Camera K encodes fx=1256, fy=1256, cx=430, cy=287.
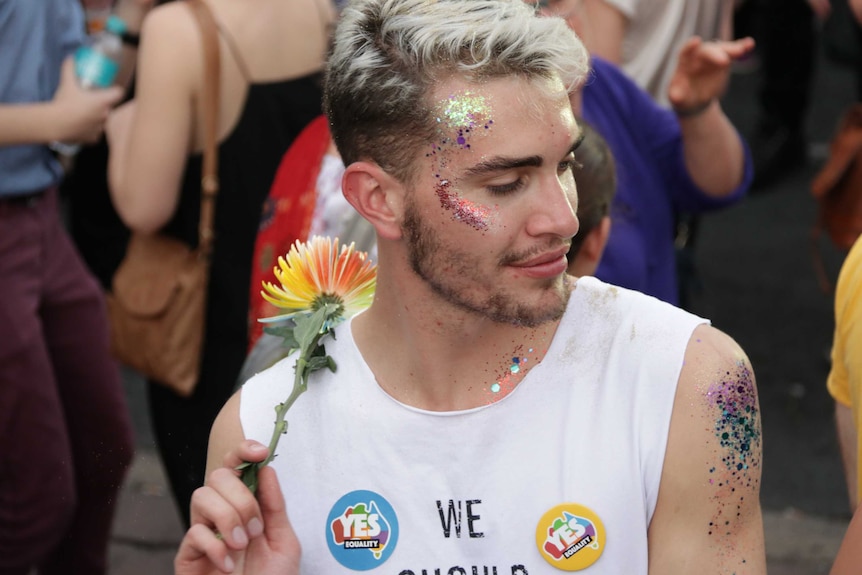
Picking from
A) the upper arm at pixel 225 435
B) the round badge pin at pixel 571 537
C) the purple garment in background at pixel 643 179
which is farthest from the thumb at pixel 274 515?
the purple garment in background at pixel 643 179

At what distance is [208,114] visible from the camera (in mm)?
3260

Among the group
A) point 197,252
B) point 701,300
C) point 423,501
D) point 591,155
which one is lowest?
point 701,300

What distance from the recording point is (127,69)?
4.14 meters

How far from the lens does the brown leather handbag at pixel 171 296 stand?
3350mm

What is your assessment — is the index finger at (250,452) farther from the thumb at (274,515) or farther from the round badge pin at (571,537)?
the round badge pin at (571,537)

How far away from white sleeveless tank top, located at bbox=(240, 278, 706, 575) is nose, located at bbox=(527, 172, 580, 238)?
0.57 feet

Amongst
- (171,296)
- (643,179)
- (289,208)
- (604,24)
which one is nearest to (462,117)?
(289,208)

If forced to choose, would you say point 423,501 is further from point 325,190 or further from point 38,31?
point 38,31

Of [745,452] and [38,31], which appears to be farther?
[38,31]

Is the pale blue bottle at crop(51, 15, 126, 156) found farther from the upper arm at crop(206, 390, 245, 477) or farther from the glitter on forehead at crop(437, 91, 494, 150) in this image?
the glitter on forehead at crop(437, 91, 494, 150)

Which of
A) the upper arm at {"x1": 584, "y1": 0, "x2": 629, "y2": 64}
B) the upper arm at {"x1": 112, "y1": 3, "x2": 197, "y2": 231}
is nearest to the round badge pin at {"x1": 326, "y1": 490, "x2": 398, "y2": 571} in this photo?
the upper arm at {"x1": 112, "y1": 3, "x2": 197, "y2": 231}

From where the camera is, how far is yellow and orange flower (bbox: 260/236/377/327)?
6.97 feet

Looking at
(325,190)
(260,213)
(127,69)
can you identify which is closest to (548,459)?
(325,190)

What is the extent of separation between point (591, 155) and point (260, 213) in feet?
3.52
